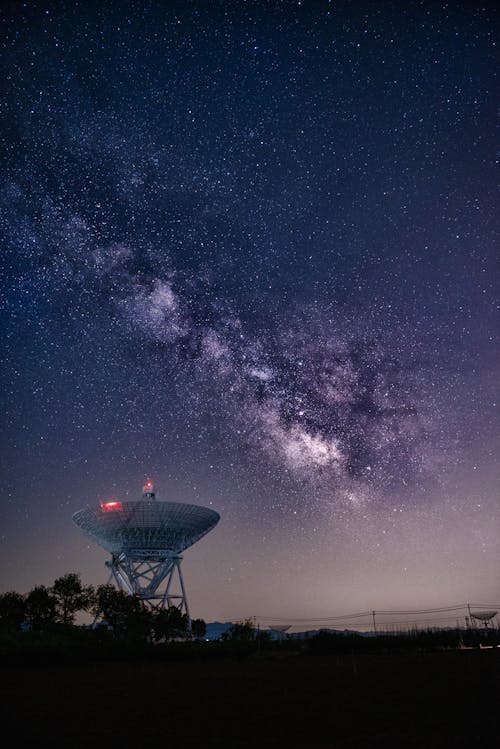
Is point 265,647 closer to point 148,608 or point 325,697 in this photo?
point 148,608

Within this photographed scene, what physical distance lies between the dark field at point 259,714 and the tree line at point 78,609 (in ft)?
125

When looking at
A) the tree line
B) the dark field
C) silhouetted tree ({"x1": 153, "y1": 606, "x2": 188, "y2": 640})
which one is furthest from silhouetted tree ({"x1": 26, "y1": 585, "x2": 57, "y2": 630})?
the dark field

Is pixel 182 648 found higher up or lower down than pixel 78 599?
lower down

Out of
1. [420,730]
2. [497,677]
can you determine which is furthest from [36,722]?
[497,677]

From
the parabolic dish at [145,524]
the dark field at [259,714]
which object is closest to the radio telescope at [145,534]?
the parabolic dish at [145,524]

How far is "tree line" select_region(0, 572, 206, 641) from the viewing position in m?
53.2

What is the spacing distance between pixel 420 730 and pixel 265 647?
47463 millimetres

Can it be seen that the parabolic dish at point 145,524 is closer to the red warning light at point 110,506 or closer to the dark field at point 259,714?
the red warning light at point 110,506

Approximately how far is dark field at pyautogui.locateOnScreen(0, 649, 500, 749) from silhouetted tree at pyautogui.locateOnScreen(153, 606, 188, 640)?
37347 millimetres

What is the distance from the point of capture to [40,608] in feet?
189

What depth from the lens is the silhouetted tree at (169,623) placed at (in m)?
52.4

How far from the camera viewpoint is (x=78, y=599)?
5759cm

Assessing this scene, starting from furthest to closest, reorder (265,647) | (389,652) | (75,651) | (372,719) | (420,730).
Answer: (265,647) → (389,652) → (75,651) → (372,719) → (420,730)

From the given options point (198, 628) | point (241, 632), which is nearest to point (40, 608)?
point (241, 632)
